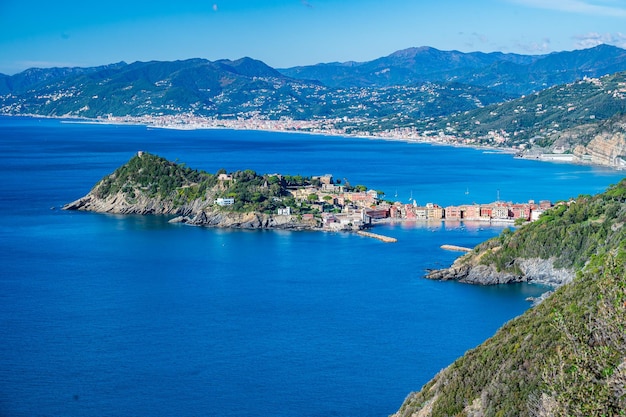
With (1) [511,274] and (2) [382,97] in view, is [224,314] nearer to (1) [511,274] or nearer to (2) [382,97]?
(1) [511,274]

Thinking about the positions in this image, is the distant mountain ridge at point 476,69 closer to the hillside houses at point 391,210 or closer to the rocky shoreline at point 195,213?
the hillside houses at point 391,210

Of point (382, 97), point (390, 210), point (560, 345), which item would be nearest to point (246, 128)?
point (382, 97)

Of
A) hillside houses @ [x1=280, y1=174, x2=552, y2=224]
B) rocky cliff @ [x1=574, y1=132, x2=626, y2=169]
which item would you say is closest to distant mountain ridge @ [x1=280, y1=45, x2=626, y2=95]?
rocky cliff @ [x1=574, y1=132, x2=626, y2=169]

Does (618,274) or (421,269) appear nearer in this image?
(618,274)

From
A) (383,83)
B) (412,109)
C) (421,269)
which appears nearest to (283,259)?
(421,269)

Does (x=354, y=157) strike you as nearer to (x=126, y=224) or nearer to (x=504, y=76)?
(x=126, y=224)

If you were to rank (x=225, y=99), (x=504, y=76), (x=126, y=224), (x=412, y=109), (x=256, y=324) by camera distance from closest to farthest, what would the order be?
(x=256, y=324), (x=126, y=224), (x=412, y=109), (x=225, y=99), (x=504, y=76)

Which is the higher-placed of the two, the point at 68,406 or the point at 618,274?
the point at 618,274

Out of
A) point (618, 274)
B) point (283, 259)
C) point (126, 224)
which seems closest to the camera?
point (618, 274)
